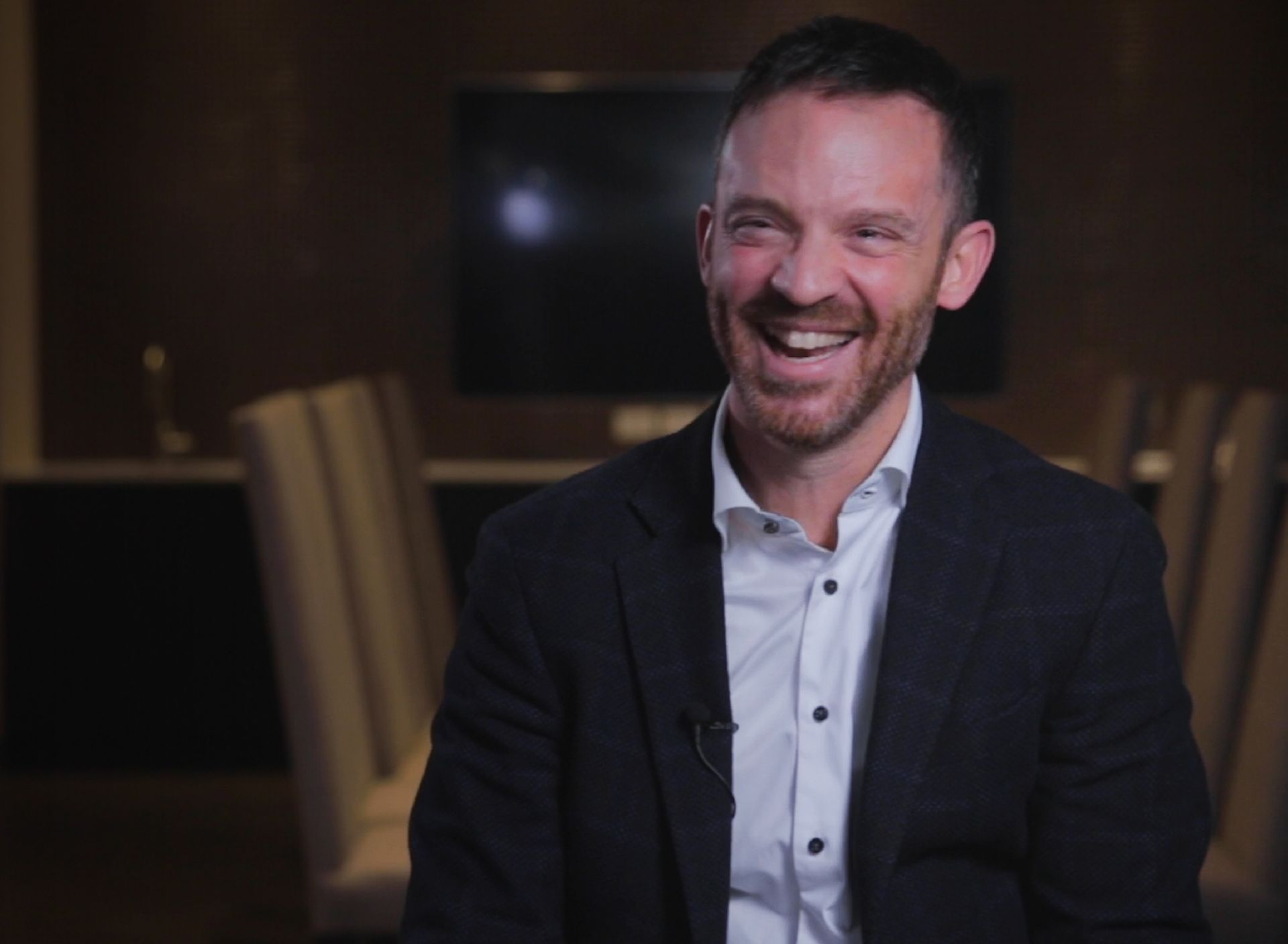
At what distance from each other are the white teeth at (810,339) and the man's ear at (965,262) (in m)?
0.12

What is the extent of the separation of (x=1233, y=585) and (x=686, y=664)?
162 centimetres

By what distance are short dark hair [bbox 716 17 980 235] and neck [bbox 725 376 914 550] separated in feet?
0.69

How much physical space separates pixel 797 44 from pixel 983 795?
0.61 m

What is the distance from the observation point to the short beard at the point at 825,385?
142 cm

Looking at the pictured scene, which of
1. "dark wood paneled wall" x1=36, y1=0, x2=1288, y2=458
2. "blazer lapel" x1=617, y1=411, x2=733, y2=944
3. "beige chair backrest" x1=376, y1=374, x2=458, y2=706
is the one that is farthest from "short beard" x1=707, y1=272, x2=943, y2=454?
"dark wood paneled wall" x1=36, y1=0, x2=1288, y2=458

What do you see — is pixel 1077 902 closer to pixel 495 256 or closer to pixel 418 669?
pixel 418 669

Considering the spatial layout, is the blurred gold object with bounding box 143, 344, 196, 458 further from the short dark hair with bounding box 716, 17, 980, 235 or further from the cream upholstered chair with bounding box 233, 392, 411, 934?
the short dark hair with bounding box 716, 17, 980, 235

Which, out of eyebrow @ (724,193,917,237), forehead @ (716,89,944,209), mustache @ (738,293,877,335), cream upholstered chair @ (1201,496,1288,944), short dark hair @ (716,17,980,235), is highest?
short dark hair @ (716,17,980,235)

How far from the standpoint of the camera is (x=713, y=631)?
1.43 m

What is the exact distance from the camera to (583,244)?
5148 millimetres

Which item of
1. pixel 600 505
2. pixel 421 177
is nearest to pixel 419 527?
pixel 421 177

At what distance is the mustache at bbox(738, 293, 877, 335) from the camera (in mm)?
1401

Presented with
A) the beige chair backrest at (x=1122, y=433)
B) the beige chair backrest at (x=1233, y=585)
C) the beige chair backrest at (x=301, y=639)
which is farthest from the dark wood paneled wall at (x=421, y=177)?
the beige chair backrest at (x=301, y=639)

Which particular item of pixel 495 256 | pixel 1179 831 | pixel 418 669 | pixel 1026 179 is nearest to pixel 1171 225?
pixel 1026 179
